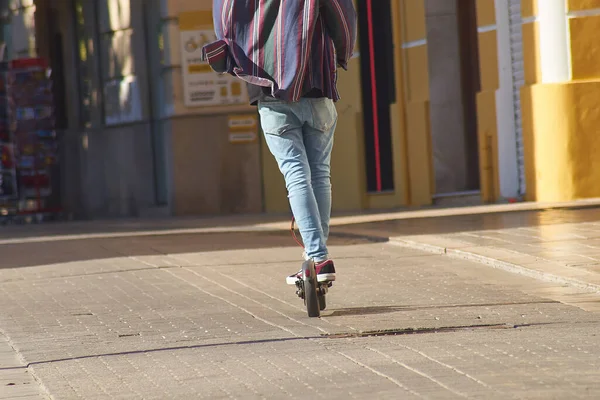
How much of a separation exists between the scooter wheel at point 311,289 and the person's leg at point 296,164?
5.7 inches

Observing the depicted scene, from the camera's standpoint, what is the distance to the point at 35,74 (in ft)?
67.8

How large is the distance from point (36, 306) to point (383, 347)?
251 centimetres

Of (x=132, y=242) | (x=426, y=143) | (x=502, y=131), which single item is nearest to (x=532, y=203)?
(x=502, y=131)

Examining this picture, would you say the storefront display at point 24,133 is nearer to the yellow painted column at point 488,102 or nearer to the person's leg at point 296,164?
the yellow painted column at point 488,102

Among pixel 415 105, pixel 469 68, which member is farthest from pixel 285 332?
pixel 469 68

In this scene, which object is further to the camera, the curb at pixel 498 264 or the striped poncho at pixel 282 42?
the curb at pixel 498 264

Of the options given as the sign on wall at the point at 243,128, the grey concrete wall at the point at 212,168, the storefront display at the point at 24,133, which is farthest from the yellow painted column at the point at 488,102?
the storefront display at the point at 24,133

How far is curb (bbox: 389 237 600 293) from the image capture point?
7088 millimetres

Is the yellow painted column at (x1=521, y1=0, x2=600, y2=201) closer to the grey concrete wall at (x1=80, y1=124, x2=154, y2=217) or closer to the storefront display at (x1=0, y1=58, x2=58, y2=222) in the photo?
the grey concrete wall at (x1=80, y1=124, x2=154, y2=217)

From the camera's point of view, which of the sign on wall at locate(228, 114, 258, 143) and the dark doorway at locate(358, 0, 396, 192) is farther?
the sign on wall at locate(228, 114, 258, 143)

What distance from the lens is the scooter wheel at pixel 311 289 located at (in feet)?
20.5

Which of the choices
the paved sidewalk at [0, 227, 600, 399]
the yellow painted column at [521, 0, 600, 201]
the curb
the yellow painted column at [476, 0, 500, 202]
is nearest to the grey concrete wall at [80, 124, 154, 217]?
the yellow painted column at [476, 0, 500, 202]

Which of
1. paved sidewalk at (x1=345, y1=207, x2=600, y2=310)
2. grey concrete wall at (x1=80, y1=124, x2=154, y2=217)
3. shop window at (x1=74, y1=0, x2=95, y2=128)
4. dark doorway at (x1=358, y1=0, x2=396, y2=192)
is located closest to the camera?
paved sidewalk at (x1=345, y1=207, x2=600, y2=310)

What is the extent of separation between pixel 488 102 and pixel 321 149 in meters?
8.68
